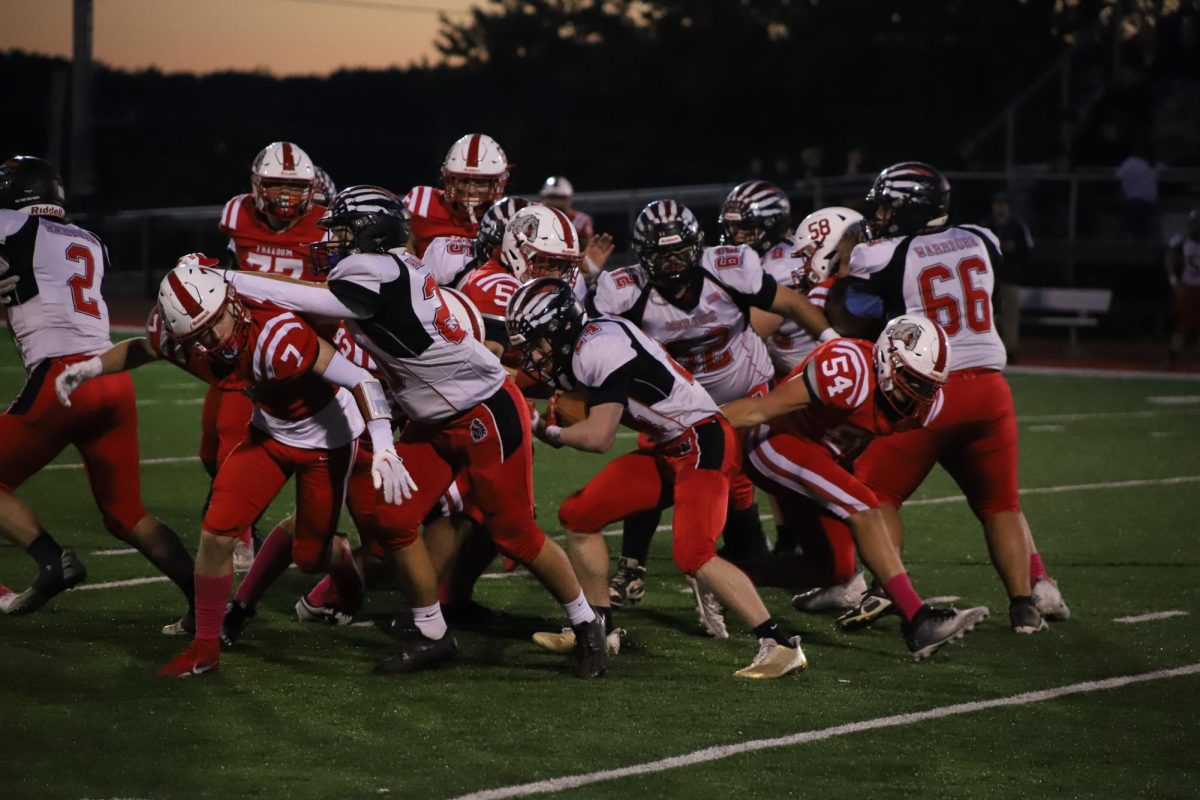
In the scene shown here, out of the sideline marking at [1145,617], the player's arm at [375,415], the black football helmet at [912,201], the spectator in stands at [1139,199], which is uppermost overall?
the spectator in stands at [1139,199]

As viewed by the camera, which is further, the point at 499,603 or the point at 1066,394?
the point at 1066,394

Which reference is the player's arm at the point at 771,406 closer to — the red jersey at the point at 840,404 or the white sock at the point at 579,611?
the red jersey at the point at 840,404

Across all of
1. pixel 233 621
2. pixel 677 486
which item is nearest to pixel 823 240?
pixel 677 486

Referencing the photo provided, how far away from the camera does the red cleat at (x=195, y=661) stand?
5.79 m

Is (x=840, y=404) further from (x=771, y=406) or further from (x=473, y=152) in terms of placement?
(x=473, y=152)

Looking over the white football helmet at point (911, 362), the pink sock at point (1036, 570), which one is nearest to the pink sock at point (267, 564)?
the white football helmet at point (911, 362)

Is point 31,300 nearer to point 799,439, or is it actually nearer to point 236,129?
A: point 799,439

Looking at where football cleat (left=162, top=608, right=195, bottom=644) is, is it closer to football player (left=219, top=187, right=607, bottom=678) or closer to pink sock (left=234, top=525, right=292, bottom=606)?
pink sock (left=234, top=525, right=292, bottom=606)

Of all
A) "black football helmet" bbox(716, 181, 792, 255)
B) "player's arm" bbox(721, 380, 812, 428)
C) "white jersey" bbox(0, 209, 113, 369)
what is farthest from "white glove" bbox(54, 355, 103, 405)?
"black football helmet" bbox(716, 181, 792, 255)

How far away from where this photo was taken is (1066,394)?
16.0 meters

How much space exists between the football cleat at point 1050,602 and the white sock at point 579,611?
1961mm

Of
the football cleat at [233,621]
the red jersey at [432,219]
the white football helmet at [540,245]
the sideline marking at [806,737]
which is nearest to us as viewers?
the sideline marking at [806,737]

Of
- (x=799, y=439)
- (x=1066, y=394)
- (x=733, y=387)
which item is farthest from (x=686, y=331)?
(x=1066, y=394)

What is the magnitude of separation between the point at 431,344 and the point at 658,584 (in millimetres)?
2284
